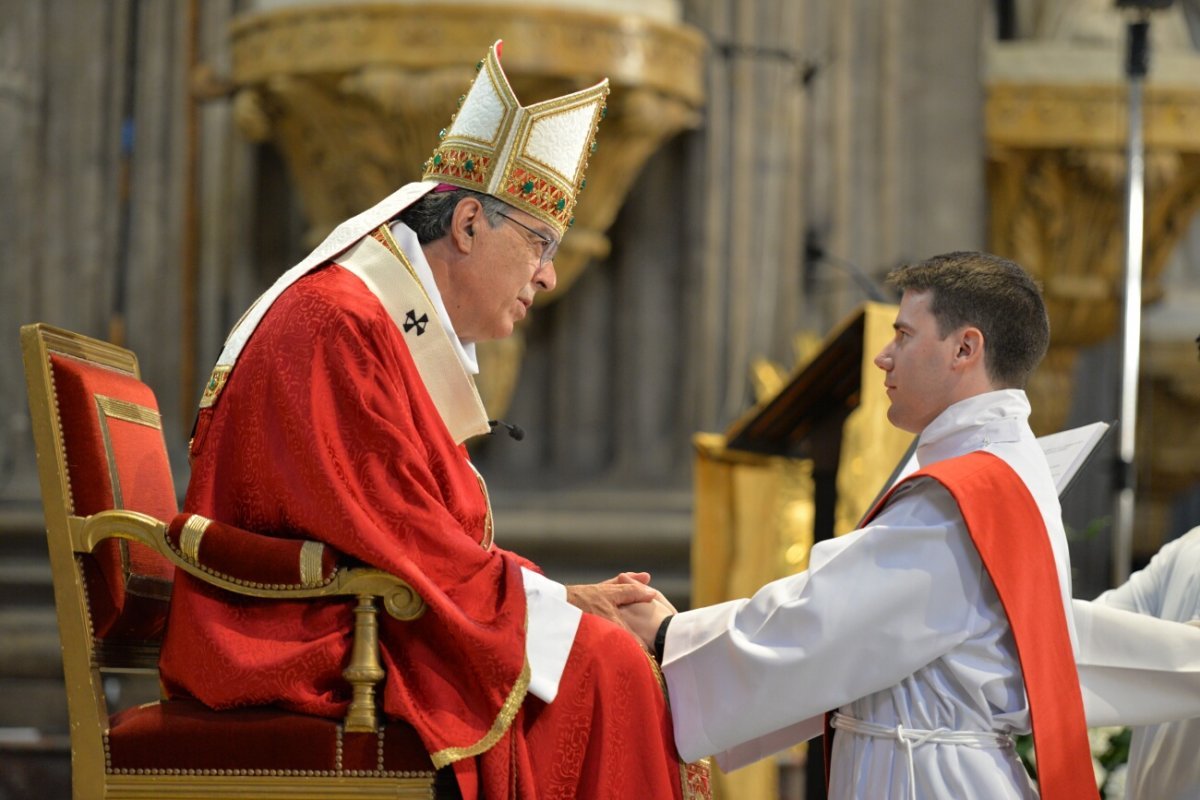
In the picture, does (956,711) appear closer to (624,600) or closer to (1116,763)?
(624,600)

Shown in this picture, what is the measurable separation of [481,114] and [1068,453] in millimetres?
1176

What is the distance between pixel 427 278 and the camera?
3053mm

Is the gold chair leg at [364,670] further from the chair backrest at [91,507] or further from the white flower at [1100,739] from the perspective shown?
the white flower at [1100,739]

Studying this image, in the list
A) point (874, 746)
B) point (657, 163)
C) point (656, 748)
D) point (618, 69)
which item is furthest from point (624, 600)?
point (657, 163)

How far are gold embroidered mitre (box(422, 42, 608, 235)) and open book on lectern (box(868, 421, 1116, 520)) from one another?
30.8 inches

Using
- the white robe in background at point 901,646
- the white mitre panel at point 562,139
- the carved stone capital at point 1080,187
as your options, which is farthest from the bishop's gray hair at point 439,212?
the carved stone capital at point 1080,187

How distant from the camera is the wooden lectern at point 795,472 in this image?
4.02 m

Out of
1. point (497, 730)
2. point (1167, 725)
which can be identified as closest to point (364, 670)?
point (497, 730)

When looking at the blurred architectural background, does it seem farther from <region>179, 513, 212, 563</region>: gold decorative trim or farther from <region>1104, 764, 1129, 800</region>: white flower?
<region>179, 513, 212, 563</region>: gold decorative trim

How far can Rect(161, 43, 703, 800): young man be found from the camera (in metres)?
2.76

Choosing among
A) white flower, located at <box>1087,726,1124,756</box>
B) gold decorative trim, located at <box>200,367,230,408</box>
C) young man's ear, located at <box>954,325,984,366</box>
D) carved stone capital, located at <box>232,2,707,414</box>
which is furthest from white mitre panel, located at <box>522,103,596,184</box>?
carved stone capital, located at <box>232,2,707,414</box>

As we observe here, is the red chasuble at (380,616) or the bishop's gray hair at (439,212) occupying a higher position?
the bishop's gray hair at (439,212)

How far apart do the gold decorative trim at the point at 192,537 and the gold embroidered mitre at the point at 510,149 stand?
30.3 inches

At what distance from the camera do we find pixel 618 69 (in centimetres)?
526
